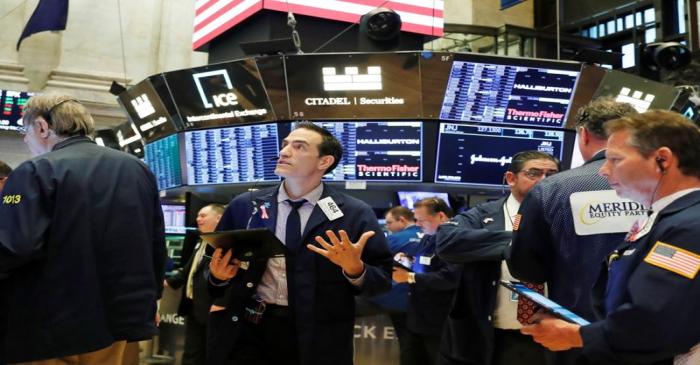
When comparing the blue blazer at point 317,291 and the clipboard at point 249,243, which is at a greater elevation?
the clipboard at point 249,243

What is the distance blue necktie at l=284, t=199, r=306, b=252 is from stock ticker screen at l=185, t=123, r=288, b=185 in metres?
4.06

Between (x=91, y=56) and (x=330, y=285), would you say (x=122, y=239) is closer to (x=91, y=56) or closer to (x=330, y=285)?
(x=330, y=285)

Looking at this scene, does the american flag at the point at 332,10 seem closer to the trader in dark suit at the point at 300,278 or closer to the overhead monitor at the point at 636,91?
the overhead monitor at the point at 636,91

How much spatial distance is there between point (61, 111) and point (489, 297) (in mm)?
2255

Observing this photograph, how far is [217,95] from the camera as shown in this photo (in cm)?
757

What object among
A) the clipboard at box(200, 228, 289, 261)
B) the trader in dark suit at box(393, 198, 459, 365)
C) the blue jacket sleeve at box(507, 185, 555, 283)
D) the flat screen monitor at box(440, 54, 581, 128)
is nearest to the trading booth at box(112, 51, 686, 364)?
the flat screen monitor at box(440, 54, 581, 128)

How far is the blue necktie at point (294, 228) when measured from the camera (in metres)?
3.21

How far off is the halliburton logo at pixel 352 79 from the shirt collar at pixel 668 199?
16.8 ft

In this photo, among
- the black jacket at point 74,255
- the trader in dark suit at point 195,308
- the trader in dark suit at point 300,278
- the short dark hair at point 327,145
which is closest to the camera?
the black jacket at point 74,255

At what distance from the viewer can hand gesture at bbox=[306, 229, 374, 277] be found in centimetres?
296

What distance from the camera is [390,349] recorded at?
5.84 metres

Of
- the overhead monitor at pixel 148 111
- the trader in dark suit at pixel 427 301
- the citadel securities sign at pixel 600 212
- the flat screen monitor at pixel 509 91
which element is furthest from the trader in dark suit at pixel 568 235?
the overhead monitor at pixel 148 111

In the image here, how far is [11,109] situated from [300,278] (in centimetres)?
1002

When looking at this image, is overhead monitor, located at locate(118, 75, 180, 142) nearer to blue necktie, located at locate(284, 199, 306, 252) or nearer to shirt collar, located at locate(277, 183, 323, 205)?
shirt collar, located at locate(277, 183, 323, 205)
